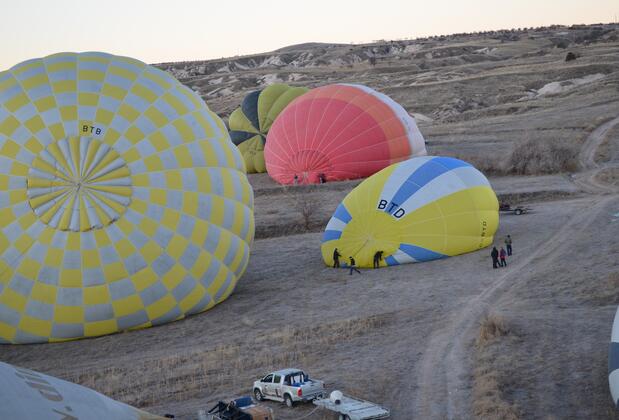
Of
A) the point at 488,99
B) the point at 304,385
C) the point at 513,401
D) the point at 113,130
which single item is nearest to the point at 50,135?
the point at 113,130

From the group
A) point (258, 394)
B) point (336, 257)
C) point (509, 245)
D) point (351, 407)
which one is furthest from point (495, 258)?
point (351, 407)

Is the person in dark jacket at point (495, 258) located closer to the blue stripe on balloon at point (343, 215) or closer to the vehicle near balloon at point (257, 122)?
the blue stripe on balloon at point (343, 215)

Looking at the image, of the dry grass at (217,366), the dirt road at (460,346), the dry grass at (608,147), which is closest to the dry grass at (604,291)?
the dirt road at (460,346)

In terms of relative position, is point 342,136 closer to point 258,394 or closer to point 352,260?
point 352,260

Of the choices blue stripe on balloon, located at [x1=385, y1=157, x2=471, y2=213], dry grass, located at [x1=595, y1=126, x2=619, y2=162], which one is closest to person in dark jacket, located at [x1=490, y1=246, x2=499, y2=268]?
blue stripe on balloon, located at [x1=385, y1=157, x2=471, y2=213]

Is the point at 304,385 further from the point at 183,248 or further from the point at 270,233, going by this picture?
the point at 270,233

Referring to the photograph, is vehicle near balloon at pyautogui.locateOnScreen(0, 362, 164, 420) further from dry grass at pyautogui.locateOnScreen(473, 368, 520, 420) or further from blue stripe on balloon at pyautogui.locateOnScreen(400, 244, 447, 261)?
blue stripe on balloon at pyautogui.locateOnScreen(400, 244, 447, 261)
